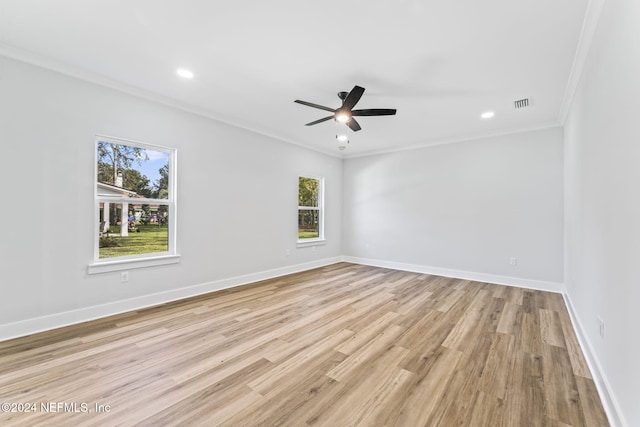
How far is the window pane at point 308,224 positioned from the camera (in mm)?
5820

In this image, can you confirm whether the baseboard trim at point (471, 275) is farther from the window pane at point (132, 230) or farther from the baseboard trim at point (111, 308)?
the window pane at point (132, 230)

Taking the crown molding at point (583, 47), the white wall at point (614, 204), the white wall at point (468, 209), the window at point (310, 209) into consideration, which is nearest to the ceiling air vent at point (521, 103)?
the crown molding at point (583, 47)

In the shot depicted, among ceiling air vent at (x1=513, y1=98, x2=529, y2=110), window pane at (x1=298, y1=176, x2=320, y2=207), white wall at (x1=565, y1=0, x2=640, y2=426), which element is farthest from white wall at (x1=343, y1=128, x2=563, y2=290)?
white wall at (x1=565, y1=0, x2=640, y2=426)

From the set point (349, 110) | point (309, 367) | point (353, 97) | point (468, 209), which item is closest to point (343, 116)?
point (349, 110)

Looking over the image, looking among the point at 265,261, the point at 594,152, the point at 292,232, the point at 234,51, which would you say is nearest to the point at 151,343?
the point at 265,261

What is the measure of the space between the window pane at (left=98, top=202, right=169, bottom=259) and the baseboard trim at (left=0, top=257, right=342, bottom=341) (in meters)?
0.58

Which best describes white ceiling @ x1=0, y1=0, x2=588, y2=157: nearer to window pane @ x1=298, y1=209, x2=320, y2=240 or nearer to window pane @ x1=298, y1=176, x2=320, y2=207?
window pane @ x1=298, y1=176, x2=320, y2=207

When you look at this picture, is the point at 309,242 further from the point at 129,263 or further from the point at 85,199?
the point at 85,199

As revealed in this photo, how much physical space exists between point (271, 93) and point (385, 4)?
180 cm

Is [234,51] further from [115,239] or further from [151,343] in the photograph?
[151,343]

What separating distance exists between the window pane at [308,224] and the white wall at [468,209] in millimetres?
956

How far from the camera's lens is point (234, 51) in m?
2.52

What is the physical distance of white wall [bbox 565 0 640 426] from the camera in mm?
1353

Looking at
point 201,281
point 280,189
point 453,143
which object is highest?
point 453,143
